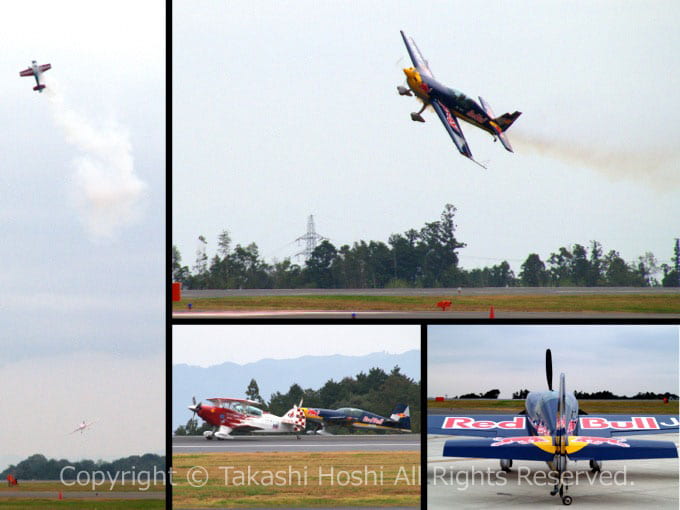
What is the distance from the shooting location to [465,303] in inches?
948

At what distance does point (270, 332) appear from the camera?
776 centimetres

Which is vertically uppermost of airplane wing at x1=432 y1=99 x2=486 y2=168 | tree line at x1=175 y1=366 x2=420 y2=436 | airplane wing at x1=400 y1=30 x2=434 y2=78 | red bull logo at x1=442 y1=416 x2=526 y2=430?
airplane wing at x1=400 y1=30 x2=434 y2=78

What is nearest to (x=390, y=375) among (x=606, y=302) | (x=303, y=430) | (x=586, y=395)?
(x=303, y=430)

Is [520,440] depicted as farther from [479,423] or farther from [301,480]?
[301,480]

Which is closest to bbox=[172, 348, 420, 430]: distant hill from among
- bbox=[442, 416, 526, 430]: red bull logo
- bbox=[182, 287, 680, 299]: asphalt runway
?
bbox=[442, 416, 526, 430]: red bull logo

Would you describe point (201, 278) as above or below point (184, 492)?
above

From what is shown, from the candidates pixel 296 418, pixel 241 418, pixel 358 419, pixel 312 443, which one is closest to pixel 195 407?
pixel 241 418

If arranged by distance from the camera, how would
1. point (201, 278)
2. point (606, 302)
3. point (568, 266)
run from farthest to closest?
point (568, 266) < point (201, 278) < point (606, 302)

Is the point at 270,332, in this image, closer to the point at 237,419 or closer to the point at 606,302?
the point at 237,419

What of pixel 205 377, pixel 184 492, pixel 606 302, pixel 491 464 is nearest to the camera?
pixel 205 377

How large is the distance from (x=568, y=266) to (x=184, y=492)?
2630 centimetres

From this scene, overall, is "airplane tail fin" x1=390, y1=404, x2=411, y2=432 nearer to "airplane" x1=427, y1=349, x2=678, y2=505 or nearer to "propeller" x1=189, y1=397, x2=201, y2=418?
"airplane" x1=427, y1=349, x2=678, y2=505

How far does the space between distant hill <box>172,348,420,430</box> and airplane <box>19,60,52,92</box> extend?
5.80m

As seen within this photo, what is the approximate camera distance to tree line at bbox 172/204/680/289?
98.7 feet
